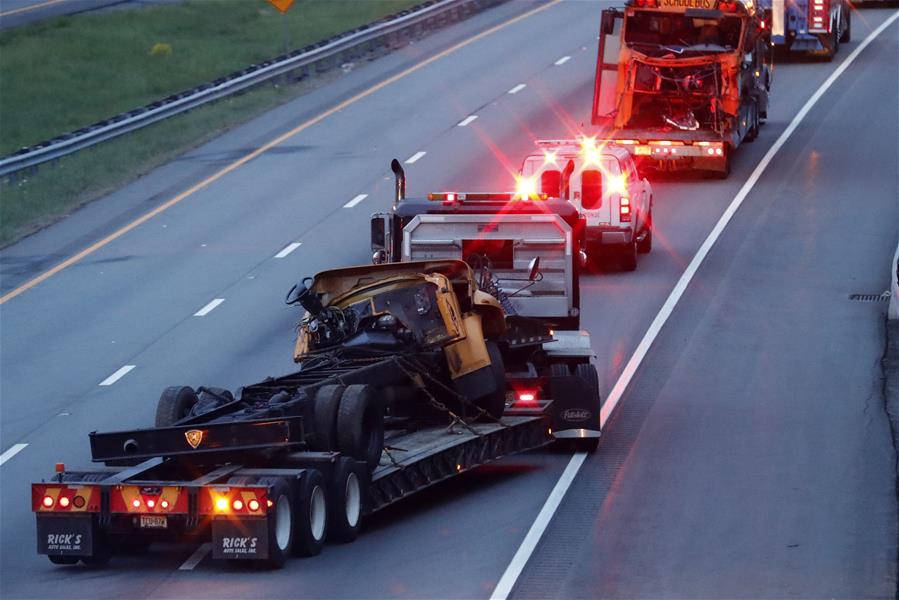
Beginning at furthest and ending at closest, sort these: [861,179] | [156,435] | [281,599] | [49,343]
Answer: [861,179]
[49,343]
[156,435]
[281,599]

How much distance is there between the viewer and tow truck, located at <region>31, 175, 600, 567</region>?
14.9 metres

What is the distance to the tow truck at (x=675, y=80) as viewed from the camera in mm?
34156

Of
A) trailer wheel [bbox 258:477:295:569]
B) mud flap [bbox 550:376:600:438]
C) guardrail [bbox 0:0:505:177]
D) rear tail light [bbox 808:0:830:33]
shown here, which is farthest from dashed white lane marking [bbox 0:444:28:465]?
rear tail light [bbox 808:0:830:33]

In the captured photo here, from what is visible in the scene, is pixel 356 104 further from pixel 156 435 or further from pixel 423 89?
pixel 156 435

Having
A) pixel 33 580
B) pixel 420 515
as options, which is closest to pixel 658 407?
pixel 420 515

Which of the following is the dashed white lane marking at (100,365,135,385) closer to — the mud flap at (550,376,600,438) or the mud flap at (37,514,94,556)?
the mud flap at (550,376,600,438)

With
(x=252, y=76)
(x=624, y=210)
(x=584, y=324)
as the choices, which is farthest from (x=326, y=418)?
(x=252, y=76)

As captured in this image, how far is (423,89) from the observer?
4309cm

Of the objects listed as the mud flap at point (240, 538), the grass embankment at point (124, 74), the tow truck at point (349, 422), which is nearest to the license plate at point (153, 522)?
the tow truck at point (349, 422)

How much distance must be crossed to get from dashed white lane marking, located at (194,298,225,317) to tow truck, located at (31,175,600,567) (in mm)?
6428

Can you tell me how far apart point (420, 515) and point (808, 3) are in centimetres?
3147

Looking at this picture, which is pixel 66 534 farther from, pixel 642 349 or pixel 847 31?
pixel 847 31

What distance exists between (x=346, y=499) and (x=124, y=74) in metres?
34.5

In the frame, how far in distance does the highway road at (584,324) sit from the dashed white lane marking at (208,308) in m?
0.11
